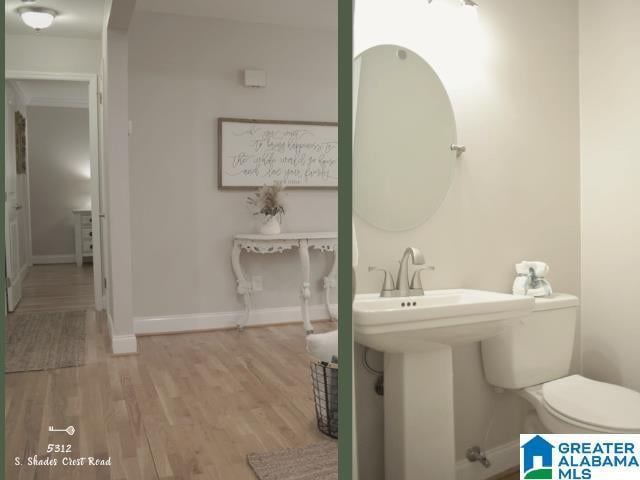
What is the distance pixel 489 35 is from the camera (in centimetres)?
227

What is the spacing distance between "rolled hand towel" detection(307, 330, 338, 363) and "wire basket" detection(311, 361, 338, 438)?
0.02 m

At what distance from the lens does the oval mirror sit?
1.84 metres

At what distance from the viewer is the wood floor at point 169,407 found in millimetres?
1279

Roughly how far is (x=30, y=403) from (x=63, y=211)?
1.29ft

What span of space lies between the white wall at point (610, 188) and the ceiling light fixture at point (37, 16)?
6.57 ft

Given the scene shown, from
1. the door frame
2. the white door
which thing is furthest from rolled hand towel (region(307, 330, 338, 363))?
the white door

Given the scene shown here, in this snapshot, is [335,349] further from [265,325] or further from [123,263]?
[123,263]

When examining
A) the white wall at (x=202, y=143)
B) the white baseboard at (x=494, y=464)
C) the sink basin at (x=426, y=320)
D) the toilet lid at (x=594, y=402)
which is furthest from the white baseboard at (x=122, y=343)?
the toilet lid at (x=594, y=402)

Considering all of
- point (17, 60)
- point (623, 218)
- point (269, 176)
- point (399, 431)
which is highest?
point (17, 60)

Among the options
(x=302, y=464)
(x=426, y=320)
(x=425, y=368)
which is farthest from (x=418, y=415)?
(x=302, y=464)

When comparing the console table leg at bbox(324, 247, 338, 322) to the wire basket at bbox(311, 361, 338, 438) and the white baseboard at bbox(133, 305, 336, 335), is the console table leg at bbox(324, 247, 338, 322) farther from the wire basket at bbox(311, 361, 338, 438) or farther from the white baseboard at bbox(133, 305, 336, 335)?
the wire basket at bbox(311, 361, 338, 438)

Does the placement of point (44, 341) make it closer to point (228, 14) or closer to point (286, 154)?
point (286, 154)

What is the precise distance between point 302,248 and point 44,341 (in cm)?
65

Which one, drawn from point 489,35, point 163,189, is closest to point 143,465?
point 489,35
